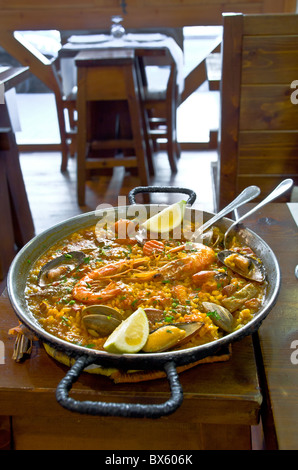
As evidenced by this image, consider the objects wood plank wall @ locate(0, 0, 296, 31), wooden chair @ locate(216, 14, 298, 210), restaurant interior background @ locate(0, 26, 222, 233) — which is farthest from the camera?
wood plank wall @ locate(0, 0, 296, 31)

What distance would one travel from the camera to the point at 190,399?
86cm

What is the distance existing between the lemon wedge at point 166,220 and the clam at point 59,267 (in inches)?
8.3

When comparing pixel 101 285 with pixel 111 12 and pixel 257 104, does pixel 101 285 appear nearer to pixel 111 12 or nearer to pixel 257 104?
pixel 257 104

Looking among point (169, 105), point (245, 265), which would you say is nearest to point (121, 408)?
point (245, 265)

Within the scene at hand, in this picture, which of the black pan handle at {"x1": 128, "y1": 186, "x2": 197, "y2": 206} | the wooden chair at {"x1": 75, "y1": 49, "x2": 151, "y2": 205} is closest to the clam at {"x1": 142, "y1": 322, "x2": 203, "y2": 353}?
the black pan handle at {"x1": 128, "y1": 186, "x2": 197, "y2": 206}

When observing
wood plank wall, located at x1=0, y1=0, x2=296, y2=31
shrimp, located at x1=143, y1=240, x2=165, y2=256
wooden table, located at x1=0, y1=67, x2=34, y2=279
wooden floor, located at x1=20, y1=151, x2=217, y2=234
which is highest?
wood plank wall, located at x1=0, y1=0, x2=296, y2=31

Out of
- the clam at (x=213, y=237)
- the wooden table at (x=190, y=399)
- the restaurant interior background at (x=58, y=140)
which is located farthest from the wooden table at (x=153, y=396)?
the restaurant interior background at (x=58, y=140)

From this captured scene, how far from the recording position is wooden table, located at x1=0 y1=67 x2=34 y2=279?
2607 millimetres

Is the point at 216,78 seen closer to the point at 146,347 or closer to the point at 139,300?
the point at 139,300

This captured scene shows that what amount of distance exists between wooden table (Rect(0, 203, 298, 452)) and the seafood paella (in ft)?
0.25

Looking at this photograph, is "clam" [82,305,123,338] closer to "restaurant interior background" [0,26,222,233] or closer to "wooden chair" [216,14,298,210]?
"wooden chair" [216,14,298,210]

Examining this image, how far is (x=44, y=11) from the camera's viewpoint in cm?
420
